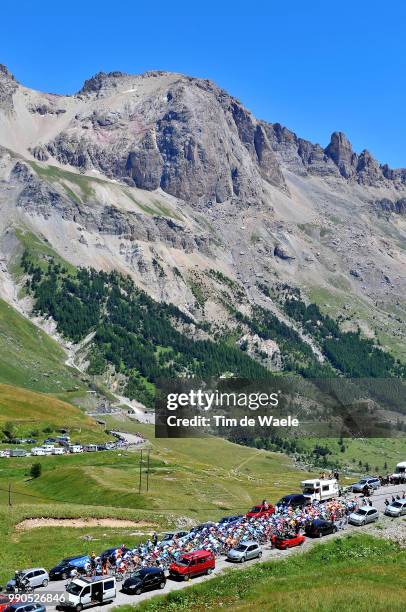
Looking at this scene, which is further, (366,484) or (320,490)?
(366,484)

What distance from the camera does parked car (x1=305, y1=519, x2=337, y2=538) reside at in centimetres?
6825

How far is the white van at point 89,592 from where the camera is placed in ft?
164

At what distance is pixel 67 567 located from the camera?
196 ft

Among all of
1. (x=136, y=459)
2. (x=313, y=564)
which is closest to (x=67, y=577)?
(x=313, y=564)

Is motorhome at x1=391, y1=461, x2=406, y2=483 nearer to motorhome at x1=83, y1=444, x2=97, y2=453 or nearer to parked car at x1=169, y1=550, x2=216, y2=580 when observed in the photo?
parked car at x1=169, y1=550, x2=216, y2=580

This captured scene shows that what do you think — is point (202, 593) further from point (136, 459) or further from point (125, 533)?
point (136, 459)

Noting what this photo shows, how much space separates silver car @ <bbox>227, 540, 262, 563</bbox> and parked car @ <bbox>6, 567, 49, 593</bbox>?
52.9ft

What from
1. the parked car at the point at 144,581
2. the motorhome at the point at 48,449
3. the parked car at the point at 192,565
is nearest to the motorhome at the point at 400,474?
the parked car at the point at 192,565

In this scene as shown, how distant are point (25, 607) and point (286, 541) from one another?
1036 inches

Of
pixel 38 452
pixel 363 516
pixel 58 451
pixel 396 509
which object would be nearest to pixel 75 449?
pixel 58 451

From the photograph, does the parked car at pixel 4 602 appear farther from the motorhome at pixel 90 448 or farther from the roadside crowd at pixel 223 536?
the motorhome at pixel 90 448

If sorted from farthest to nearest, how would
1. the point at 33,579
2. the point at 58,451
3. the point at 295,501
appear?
the point at 58,451
the point at 295,501
the point at 33,579

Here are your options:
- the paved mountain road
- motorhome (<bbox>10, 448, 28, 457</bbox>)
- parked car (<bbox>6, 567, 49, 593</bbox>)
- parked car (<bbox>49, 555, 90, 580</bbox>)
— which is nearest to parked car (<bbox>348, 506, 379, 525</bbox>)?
the paved mountain road

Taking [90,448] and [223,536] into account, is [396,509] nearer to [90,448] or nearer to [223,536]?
[223,536]
